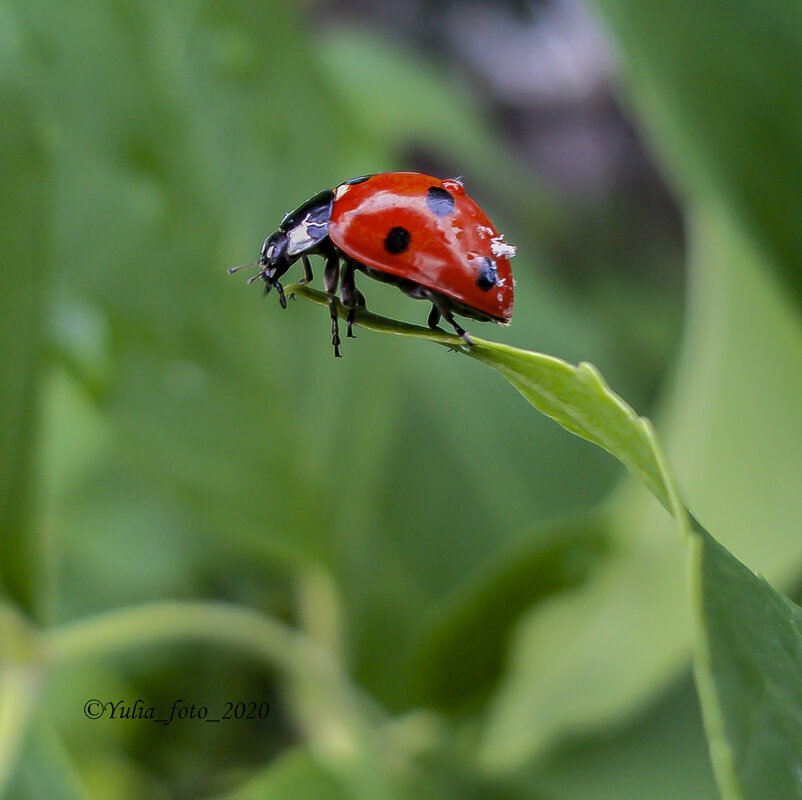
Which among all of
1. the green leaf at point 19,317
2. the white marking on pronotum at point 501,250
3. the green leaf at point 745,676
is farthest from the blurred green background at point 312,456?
the green leaf at point 745,676

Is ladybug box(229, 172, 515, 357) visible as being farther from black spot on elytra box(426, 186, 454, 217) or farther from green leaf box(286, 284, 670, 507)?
green leaf box(286, 284, 670, 507)

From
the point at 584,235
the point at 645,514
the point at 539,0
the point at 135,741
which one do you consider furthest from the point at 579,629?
the point at 539,0

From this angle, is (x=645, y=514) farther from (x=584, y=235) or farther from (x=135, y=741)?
(x=584, y=235)

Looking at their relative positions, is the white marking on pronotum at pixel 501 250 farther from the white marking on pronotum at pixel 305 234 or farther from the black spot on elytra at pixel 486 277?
the white marking on pronotum at pixel 305 234

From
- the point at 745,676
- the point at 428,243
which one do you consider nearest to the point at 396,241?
the point at 428,243

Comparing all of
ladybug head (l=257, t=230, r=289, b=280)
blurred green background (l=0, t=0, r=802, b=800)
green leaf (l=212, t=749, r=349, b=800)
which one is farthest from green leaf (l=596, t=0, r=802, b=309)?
green leaf (l=212, t=749, r=349, b=800)

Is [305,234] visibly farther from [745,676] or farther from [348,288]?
[745,676]
